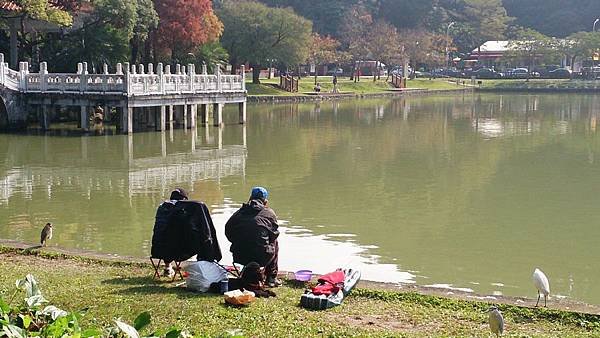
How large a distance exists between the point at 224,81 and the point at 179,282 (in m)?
26.0

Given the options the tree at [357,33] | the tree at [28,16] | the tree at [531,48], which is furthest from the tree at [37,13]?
the tree at [531,48]

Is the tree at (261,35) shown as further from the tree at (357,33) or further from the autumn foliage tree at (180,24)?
the autumn foliage tree at (180,24)

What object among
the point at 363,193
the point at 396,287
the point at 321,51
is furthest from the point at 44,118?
the point at 321,51

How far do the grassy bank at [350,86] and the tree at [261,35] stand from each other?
2.05 meters

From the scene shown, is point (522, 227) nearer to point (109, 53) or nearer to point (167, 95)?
point (167, 95)

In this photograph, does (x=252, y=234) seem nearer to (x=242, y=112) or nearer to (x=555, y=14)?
(x=242, y=112)

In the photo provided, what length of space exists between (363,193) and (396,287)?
9.35 meters

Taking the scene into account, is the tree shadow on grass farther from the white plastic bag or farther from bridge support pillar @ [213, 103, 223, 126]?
bridge support pillar @ [213, 103, 223, 126]

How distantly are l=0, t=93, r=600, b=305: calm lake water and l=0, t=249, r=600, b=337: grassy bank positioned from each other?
2.85 m

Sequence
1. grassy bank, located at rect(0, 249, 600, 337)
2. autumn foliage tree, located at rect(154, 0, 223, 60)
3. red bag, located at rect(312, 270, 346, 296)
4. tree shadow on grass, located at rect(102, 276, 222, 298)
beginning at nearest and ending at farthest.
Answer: grassy bank, located at rect(0, 249, 600, 337), red bag, located at rect(312, 270, 346, 296), tree shadow on grass, located at rect(102, 276, 222, 298), autumn foliage tree, located at rect(154, 0, 223, 60)

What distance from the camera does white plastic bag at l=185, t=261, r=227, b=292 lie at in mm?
8445

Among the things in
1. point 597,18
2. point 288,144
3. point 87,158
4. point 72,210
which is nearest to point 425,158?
point 288,144

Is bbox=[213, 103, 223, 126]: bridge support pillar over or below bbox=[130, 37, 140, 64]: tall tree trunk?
below

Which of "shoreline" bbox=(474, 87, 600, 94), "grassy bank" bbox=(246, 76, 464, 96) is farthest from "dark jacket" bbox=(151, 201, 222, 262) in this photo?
"shoreline" bbox=(474, 87, 600, 94)
